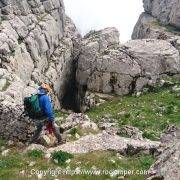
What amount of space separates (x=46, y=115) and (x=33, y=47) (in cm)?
2377

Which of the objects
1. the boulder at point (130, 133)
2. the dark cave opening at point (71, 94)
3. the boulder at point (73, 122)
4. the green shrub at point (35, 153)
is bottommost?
the dark cave opening at point (71, 94)

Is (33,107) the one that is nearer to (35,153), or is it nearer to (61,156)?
(35,153)

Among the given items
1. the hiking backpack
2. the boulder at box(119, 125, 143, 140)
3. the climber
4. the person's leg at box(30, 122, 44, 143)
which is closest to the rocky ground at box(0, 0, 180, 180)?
the boulder at box(119, 125, 143, 140)

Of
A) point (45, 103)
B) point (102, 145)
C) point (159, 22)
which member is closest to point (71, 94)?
point (159, 22)

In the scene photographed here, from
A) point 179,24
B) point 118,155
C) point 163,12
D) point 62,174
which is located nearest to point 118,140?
point 118,155

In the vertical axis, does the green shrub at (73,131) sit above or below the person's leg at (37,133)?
below

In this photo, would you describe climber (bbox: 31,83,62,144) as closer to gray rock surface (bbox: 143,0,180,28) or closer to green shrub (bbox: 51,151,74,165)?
green shrub (bbox: 51,151,74,165)

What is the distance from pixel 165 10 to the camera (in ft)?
226

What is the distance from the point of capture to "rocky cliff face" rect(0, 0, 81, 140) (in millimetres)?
36281

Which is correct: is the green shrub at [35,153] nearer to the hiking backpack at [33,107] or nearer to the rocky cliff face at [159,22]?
the hiking backpack at [33,107]

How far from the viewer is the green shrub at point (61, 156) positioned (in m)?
20.3

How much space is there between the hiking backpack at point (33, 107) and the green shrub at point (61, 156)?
262 centimetres

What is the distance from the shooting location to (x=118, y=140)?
Result: 22.8m

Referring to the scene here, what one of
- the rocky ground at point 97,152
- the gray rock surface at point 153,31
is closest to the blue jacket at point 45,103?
the rocky ground at point 97,152
